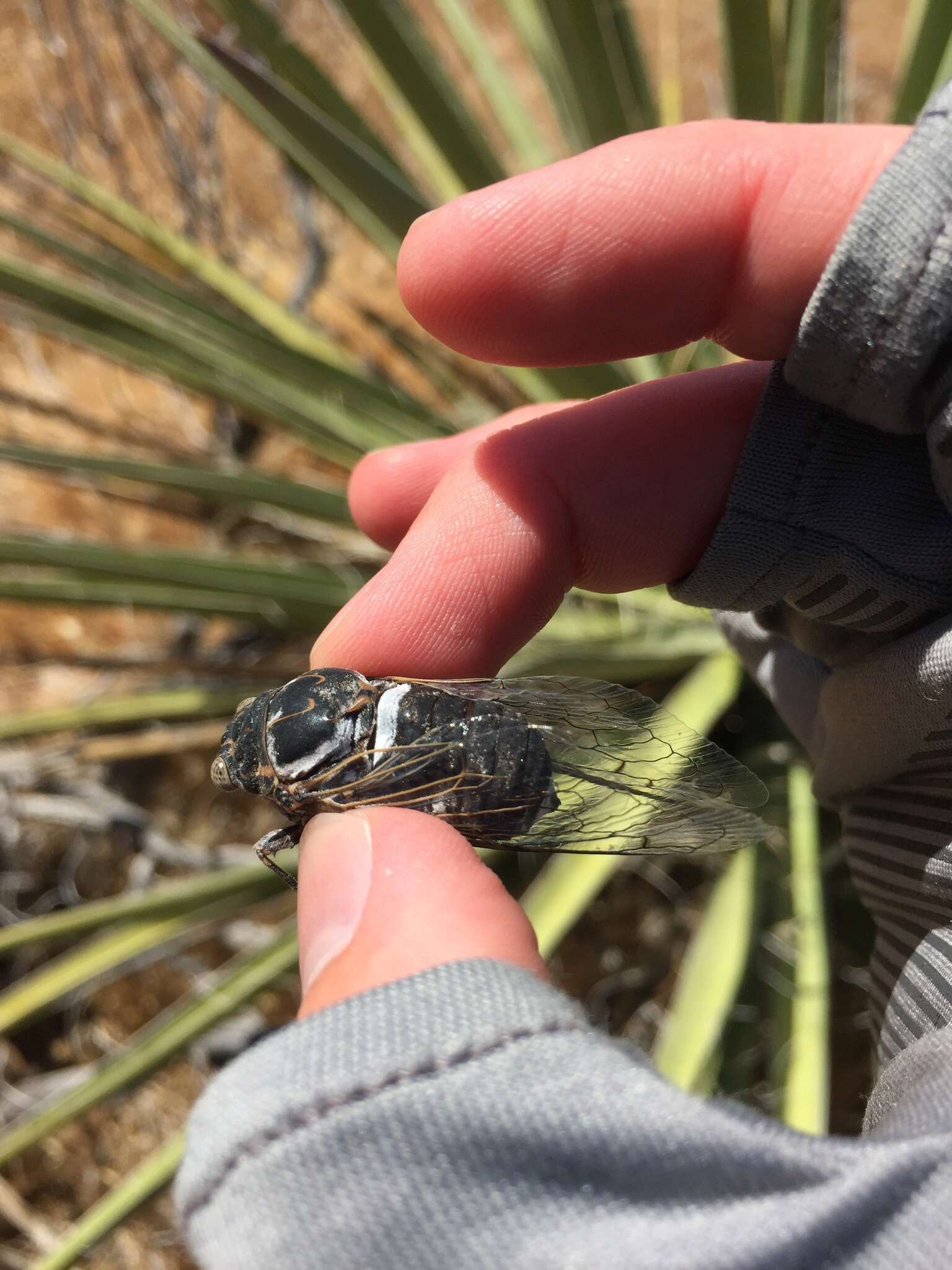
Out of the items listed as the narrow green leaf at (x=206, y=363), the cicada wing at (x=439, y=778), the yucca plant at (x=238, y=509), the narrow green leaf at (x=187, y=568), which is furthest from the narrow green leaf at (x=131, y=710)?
the cicada wing at (x=439, y=778)

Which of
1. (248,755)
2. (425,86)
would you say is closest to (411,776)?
(248,755)

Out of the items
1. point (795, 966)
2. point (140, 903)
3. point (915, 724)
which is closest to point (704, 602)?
point (915, 724)

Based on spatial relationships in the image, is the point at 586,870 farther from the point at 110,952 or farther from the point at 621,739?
the point at 110,952

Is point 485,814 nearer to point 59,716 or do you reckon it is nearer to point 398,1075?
point 398,1075

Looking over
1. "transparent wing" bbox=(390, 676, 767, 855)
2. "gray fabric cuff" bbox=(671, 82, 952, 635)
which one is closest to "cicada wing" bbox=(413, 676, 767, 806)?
"transparent wing" bbox=(390, 676, 767, 855)

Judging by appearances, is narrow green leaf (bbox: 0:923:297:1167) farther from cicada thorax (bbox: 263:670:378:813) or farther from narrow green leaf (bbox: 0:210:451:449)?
narrow green leaf (bbox: 0:210:451:449)

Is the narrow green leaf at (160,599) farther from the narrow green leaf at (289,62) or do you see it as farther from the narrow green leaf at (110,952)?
the narrow green leaf at (289,62)
